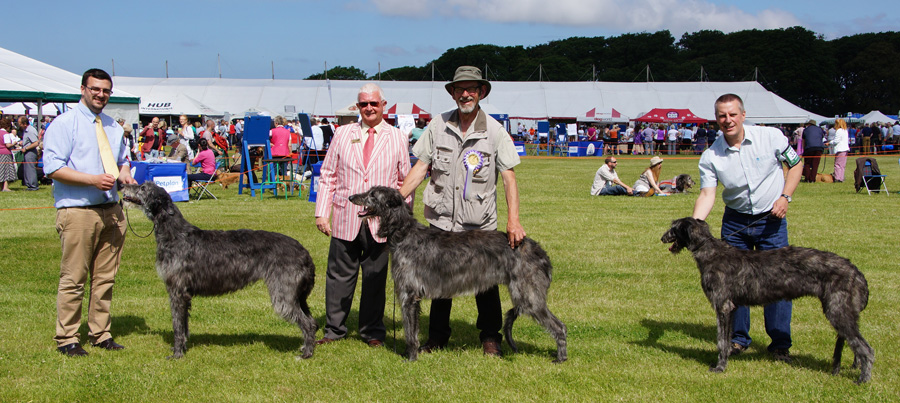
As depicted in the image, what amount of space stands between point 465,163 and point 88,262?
3.29m

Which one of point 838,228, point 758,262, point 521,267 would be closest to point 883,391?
point 758,262

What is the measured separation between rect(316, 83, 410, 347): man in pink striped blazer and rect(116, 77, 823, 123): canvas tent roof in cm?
5447

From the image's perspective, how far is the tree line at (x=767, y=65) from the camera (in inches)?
3964

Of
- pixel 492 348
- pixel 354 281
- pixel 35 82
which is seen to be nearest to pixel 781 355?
pixel 492 348

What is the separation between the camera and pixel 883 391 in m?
4.98

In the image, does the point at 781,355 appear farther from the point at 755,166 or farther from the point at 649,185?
the point at 649,185

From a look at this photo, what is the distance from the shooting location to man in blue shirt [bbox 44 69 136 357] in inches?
212

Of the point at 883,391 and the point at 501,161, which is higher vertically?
the point at 501,161

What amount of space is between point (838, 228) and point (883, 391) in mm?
9231

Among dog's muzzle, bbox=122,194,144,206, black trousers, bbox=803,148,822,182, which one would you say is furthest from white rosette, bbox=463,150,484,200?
black trousers, bbox=803,148,822,182

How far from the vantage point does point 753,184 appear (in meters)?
5.65

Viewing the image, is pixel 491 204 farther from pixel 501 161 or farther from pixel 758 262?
pixel 758 262

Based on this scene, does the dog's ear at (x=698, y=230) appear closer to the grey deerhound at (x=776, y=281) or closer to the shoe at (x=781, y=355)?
the grey deerhound at (x=776, y=281)

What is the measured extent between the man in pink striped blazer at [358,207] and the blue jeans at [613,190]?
46.2ft
